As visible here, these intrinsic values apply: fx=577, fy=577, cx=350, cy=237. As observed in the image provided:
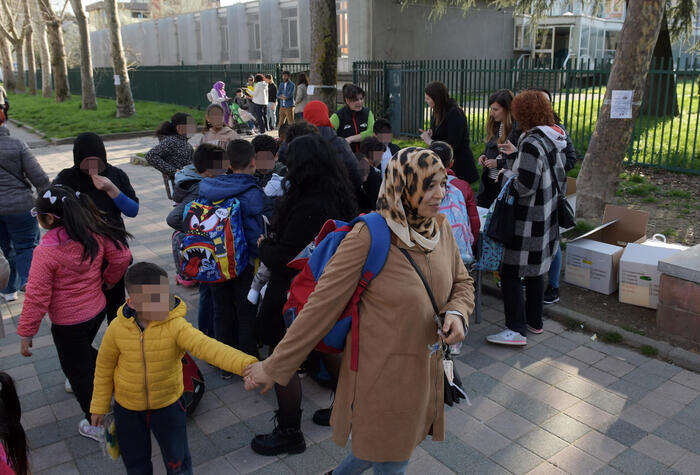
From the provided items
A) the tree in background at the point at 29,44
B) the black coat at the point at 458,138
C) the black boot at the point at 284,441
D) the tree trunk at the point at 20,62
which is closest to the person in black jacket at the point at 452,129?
the black coat at the point at 458,138

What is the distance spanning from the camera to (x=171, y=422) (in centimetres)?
290

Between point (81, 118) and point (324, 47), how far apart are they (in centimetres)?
1678

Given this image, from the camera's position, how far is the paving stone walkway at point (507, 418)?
3451 millimetres

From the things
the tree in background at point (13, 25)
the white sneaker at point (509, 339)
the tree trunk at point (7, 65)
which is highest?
the tree in background at point (13, 25)

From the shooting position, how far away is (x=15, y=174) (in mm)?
5492

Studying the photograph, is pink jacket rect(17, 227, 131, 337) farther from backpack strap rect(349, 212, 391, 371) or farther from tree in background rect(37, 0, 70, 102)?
tree in background rect(37, 0, 70, 102)

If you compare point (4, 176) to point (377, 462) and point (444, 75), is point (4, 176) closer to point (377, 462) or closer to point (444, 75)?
point (377, 462)

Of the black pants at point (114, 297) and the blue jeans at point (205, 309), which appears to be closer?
the black pants at point (114, 297)

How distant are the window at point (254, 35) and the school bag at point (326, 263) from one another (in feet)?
111

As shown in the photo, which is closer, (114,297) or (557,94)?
(114,297)

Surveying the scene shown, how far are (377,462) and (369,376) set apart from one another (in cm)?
41

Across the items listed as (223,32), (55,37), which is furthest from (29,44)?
(55,37)

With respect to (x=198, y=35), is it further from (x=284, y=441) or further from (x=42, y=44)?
(x=284, y=441)

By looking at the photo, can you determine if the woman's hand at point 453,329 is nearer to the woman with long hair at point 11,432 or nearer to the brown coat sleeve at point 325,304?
the brown coat sleeve at point 325,304
